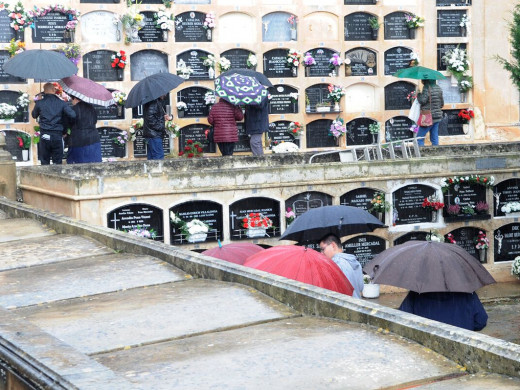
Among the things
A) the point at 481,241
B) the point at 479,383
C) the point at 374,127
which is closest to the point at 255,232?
the point at 481,241

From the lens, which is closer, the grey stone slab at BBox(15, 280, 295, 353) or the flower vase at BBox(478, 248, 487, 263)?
the grey stone slab at BBox(15, 280, 295, 353)

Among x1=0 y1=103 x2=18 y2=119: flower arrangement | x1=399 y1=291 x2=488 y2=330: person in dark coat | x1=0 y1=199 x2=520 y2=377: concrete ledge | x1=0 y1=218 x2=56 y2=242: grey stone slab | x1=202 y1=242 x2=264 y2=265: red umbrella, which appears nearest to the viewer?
x1=0 y1=199 x2=520 y2=377: concrete ledge

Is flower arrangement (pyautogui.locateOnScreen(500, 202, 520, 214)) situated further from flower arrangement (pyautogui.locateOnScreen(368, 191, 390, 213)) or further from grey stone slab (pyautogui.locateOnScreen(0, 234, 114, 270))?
grey stone slab (pyautogui.locateOnScreen(0, 234, 114, 270))

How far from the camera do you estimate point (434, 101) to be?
15.1 metres

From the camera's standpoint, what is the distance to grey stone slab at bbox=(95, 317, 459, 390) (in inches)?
138

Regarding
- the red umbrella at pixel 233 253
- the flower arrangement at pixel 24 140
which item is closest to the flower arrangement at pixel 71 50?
the flower arrangement at pixel 24 140

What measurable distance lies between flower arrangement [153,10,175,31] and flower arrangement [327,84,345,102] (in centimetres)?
274

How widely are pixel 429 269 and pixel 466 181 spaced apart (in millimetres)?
5236

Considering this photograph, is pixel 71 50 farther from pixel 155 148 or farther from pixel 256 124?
pixel 256 124

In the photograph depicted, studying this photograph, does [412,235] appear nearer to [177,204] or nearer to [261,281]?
[177,204]

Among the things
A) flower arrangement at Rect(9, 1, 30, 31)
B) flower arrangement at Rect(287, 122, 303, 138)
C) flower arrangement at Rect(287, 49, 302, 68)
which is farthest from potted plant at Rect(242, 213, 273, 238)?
flower arrangement at Rect(9, 1, 30, 31)

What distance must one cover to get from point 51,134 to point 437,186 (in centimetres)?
488

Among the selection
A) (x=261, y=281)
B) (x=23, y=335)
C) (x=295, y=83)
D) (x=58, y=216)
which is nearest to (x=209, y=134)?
(x=295, y=83)

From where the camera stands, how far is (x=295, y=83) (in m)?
15.5
